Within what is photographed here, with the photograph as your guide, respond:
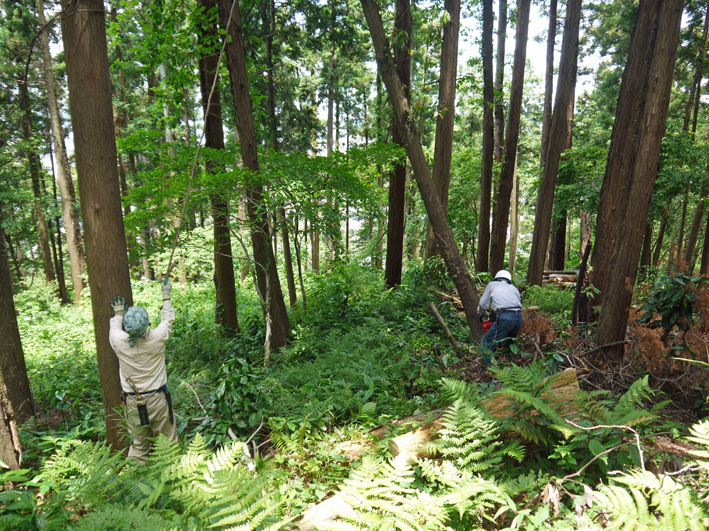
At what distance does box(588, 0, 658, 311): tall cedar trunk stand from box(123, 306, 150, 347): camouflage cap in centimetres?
564

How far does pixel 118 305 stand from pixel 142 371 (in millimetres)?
899

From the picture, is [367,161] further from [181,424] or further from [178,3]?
[181,424]

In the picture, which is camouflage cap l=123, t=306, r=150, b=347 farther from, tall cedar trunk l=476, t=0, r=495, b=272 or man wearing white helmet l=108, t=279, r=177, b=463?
tall cedar trunk l=476, t=0, r=495, b=272

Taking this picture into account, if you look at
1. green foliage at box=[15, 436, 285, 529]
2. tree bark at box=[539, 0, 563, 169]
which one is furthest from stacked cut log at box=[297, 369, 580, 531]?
tree bark at box=[539, 0, 563, 169]

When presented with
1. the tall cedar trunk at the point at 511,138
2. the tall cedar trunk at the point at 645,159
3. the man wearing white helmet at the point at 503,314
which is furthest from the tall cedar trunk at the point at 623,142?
the tall cedar trunk at the point at 511,138

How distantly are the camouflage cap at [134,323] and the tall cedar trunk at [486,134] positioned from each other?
8476 mm

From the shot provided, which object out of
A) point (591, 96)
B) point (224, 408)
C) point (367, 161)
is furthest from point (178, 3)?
point (591, 96)

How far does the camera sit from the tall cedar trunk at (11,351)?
196 inches

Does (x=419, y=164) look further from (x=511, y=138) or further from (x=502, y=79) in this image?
(x=502, y=79)

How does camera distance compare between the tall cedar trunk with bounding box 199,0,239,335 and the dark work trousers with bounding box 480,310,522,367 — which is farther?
the tall cedar trunk with bounding box 199,0,239,335

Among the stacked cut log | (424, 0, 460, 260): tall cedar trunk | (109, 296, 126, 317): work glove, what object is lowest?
the stacked cut log

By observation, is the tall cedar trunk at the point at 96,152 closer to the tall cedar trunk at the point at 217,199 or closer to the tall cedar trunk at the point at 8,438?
the tall cedar trunk at the point at 8,438

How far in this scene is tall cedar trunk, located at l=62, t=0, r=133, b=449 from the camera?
3.38m

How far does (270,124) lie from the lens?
37.0 feet
